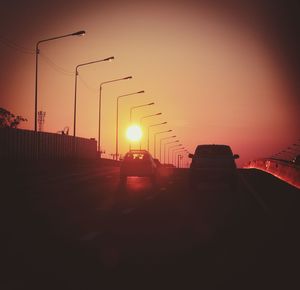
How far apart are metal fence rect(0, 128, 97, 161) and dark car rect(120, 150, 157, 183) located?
1396 cm

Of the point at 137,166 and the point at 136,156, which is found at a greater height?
the point at 136,156

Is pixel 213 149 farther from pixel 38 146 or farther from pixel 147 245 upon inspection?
pixel 38 146

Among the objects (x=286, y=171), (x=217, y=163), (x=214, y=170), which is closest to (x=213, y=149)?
(x=217, y=163)

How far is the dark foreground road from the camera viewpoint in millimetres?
8102

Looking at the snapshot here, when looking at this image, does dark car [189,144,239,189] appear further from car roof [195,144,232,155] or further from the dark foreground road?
the dark foreground road

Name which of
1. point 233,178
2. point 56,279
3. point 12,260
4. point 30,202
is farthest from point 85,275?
point 233,178

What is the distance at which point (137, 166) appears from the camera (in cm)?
3328

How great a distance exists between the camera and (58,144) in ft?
247

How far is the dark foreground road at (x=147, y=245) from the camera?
8.10 m

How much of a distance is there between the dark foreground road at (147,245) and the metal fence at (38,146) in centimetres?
3032

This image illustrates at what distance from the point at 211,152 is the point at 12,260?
19.3 meters

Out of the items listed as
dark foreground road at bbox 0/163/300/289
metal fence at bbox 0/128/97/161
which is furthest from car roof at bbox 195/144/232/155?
metal fence at bbox 0/128/97/161

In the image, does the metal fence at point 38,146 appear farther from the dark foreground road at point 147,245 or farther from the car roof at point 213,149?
the dark foreground road at point 147,245

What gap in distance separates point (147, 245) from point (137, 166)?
2238 cm
